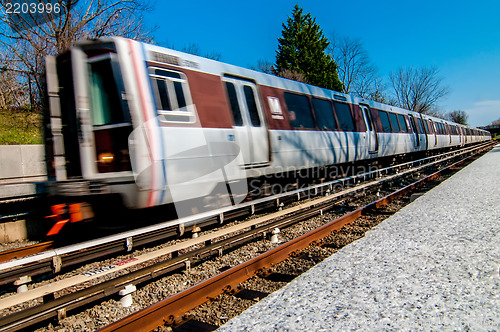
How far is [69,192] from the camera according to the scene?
175 inches

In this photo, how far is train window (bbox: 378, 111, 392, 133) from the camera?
42.2 feet

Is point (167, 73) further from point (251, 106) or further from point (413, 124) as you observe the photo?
point (413, 124)

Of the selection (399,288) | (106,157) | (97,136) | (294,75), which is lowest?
(399,288)

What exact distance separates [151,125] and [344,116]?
692 centimetres

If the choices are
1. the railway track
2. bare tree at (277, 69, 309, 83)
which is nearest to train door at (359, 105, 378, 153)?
the railway track

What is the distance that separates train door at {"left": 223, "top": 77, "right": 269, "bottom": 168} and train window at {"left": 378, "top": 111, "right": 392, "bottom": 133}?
7.90m

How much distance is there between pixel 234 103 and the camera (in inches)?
239

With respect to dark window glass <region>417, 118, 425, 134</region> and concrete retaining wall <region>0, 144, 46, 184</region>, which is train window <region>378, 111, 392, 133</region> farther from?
concrete retaining wall <region>0, 144, 46, 184</region>

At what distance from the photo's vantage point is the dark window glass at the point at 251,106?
638 cm

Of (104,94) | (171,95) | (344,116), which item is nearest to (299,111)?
(344,116)

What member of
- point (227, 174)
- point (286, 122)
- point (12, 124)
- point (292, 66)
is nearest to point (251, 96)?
point (286, 122)

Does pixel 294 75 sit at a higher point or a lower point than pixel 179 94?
higher

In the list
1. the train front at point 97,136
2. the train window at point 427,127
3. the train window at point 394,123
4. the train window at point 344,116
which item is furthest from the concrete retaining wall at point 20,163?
the train window at point 427,127

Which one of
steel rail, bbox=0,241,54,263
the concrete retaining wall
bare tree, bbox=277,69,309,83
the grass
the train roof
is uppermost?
bare tree, bbox=277,69,309,83
